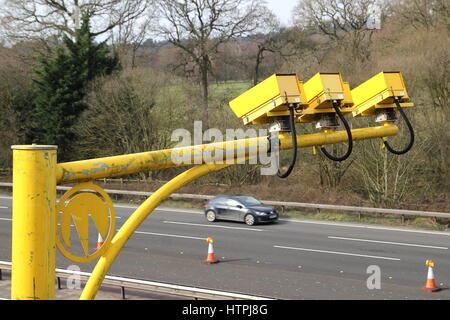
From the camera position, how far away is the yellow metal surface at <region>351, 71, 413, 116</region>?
570 cm

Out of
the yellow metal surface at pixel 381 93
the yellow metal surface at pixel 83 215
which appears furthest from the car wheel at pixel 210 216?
the yellow metal surface at pixel 83 215

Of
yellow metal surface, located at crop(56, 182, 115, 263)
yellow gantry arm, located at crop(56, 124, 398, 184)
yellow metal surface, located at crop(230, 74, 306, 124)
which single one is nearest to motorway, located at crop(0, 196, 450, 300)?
yellow metal surface, located at crop(230, 74, 306, 124)

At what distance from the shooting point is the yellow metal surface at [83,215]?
306 cm

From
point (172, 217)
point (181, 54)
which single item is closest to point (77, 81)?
point (181, 54)

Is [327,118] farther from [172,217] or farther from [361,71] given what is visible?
[361,71]

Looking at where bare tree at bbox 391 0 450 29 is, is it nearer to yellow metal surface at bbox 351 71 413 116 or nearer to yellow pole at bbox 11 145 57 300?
yellow metal surface at bbox 351 71 413 116

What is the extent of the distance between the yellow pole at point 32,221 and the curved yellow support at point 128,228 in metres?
0.42

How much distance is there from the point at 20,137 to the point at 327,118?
118ft

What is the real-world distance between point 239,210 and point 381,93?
65.5 ft

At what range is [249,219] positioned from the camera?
992 inches

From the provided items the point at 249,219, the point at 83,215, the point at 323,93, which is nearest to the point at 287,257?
the point at 249,219

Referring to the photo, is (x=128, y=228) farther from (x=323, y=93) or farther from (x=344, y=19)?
(x=344, y=19)

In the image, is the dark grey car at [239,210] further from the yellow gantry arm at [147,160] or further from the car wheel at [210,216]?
the yellow gantry arm at [147,160]

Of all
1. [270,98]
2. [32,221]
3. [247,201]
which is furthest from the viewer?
[247,201]
